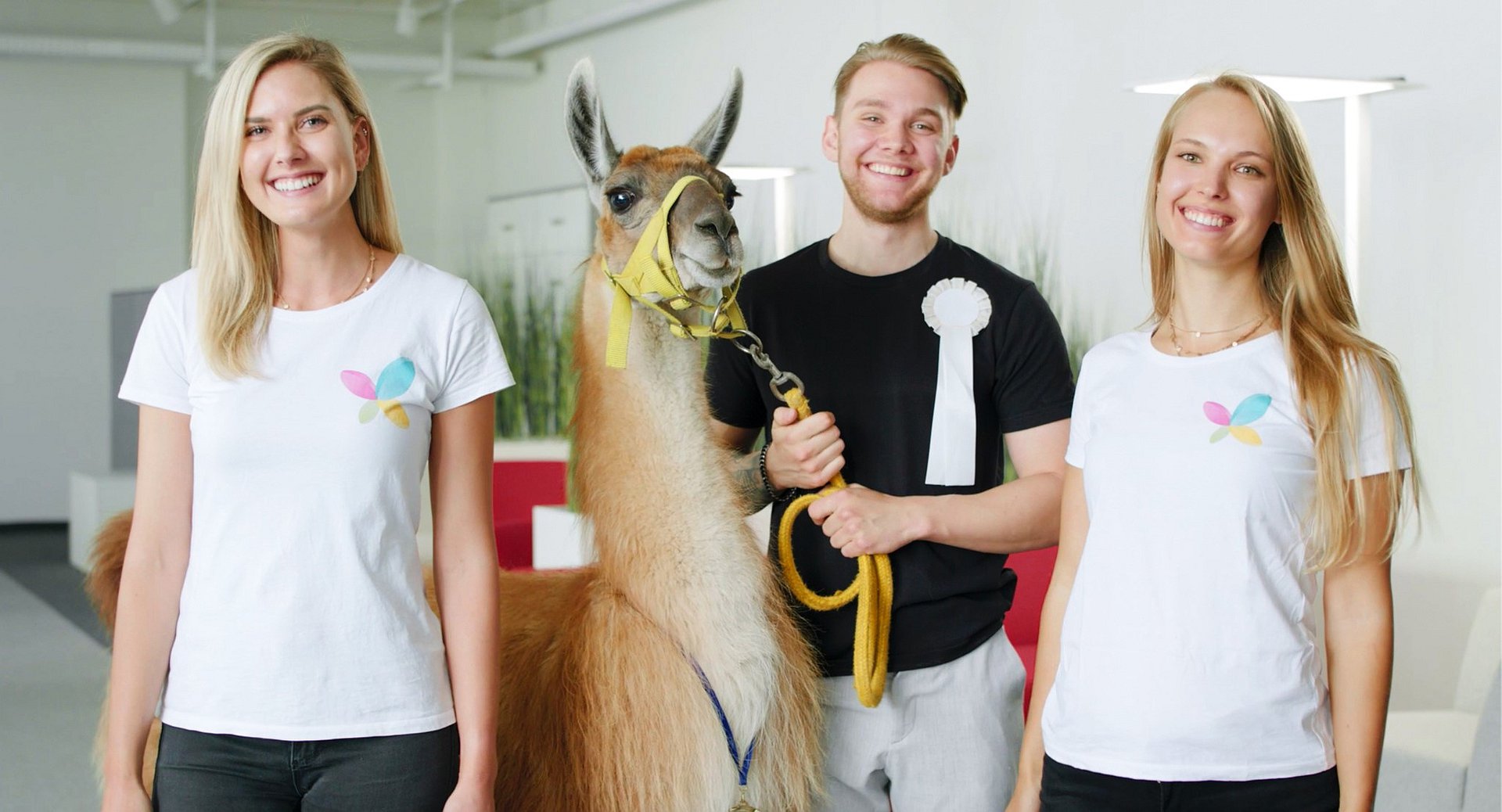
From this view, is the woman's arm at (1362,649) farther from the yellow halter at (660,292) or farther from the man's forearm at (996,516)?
the yellow halter at (660,292)

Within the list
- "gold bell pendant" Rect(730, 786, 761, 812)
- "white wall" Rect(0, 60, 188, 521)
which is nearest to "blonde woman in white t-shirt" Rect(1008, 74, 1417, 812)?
"gold bell pendant" Rect(730, 786, 761, 812)

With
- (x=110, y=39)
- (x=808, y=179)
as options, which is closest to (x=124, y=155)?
(x=110, y=39)

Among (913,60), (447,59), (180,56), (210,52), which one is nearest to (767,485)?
(913,60)

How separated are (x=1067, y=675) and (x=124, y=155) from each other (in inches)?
402

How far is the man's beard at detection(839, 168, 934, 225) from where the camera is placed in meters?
1.79

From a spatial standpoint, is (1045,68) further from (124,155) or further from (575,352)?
(124,155)

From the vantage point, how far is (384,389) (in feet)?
4.58

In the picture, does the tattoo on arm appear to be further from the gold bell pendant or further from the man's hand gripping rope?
the gold bell pendant

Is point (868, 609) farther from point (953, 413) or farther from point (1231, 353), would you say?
point (1231, 353)

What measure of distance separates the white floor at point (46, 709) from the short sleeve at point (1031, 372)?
3155 mm

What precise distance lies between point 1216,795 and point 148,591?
1.11 m

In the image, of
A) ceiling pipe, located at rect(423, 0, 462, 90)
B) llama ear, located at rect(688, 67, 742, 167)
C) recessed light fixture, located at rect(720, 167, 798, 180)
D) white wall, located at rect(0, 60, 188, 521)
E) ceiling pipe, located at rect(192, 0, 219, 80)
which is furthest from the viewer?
white wall, located at rect(0, 60, 188, 521)

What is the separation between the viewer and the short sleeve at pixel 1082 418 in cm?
154

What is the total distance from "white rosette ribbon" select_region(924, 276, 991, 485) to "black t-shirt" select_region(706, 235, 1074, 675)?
0.6 inches
